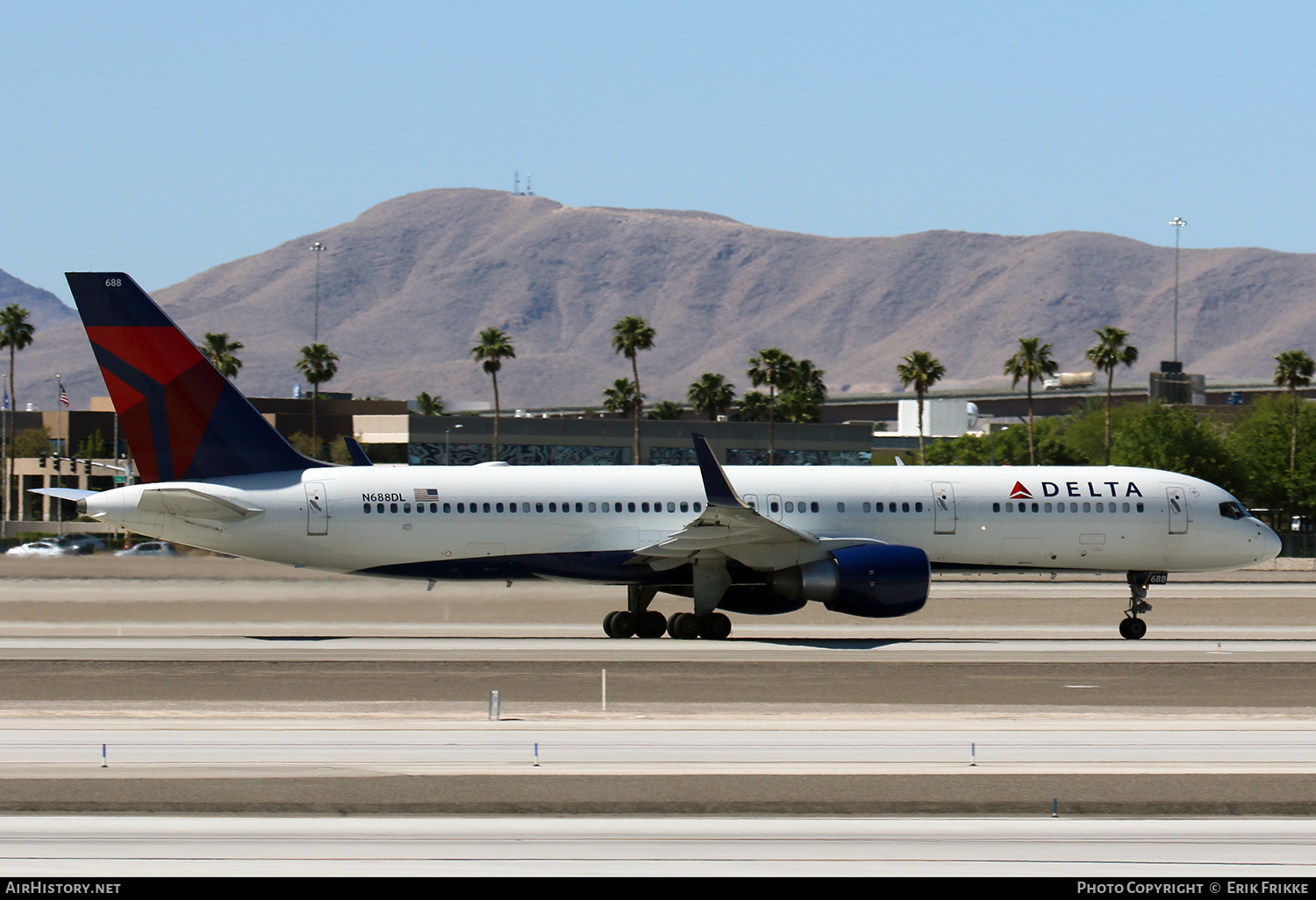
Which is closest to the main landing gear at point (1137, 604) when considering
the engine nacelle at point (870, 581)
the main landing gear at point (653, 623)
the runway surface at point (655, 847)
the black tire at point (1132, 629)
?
the black tire at point (1132, 629)

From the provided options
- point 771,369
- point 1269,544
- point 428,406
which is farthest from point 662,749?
point 428,406

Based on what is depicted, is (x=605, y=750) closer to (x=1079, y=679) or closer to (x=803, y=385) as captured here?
(x=1079, y=679)

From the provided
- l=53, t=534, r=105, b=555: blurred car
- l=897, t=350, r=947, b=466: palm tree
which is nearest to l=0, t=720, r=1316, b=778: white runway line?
l=53, t=534, r=105, b=555: blurred car

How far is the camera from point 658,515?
3150 centimetres

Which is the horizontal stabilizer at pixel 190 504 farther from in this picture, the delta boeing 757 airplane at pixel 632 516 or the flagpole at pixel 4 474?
the flagpole at pixel 4 474

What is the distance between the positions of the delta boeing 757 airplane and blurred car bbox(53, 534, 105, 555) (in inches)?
892

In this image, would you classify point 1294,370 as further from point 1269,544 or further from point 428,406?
point 428,406

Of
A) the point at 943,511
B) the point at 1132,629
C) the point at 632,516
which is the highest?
the point at 943,511

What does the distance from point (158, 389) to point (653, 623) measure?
1183cm

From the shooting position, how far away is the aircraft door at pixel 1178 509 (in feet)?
108

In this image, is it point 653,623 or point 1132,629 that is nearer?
point 653,623

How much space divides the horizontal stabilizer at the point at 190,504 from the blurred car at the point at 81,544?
2401 cm

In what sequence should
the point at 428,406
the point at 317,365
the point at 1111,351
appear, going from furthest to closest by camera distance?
the point at 428,406, the point at 317,365, the point at 1111,351

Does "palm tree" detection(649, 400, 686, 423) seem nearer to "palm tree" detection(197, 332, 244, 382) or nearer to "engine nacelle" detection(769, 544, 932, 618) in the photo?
"palm tree" detection(197, 332, 244, 382)
